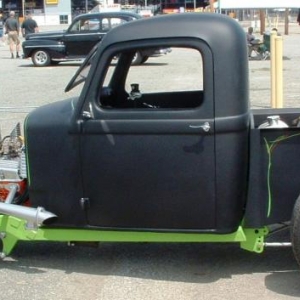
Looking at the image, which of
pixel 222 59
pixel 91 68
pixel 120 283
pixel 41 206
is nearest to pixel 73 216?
pixel 41 206

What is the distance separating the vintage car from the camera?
797 inches

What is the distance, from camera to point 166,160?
13.4 feet

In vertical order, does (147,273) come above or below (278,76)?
below


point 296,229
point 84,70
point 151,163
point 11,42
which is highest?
point 84,70

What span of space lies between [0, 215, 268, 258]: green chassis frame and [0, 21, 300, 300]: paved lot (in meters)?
0.25

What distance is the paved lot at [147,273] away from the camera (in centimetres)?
413

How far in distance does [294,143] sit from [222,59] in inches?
27.1

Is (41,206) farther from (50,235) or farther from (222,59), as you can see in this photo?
(222,59)

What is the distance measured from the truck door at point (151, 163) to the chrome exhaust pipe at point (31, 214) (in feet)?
0.91

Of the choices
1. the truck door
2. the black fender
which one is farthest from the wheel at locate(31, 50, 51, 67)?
the truck door

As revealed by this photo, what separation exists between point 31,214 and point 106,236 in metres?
0.52

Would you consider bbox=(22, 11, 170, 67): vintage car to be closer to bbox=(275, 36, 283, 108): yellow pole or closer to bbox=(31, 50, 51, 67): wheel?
bbox=(31, 50, 51, 67): wheel

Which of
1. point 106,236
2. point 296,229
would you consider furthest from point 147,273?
point 296,229

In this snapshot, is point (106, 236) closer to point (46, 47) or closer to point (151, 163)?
point (151, 163)
